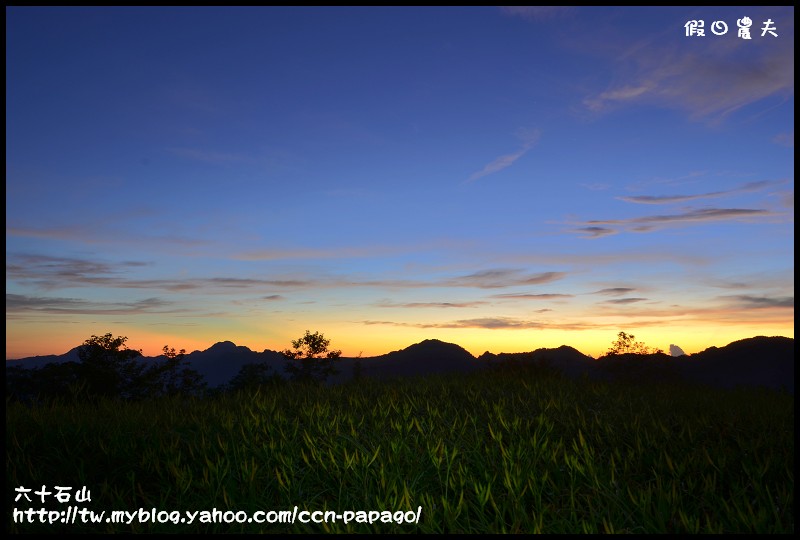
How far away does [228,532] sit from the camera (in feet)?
20.2

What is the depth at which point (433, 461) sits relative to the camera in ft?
24.8

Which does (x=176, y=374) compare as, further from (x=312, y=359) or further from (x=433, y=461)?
(x=433, y=461)

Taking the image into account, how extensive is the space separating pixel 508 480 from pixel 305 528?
7.57ft

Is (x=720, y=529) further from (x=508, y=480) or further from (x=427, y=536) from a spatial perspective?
(x=427, y=536)

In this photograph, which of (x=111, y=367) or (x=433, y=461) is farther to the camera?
(x=111, y=367)

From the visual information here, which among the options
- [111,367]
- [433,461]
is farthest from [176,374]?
[433,461]

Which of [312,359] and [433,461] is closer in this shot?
[433,461]

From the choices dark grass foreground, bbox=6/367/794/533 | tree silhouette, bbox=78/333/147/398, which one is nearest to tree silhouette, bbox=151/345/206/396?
tree silhouette, bbox=78/333/147/398

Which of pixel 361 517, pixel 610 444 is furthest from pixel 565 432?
pixel 361 517

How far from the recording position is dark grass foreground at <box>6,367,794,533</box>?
6324 millimetres

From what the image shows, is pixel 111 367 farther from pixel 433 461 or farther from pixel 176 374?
pixel 433 461

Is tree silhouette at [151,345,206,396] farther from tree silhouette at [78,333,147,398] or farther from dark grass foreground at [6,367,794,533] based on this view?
dark grass foreground at [6,367,794,533]

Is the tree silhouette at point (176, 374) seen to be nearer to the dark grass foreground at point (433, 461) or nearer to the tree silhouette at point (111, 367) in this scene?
the tree silhouette at point (111, 367)

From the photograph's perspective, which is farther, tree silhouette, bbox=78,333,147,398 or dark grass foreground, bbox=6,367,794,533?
tree silhouette, bbox=78,333,147,398
